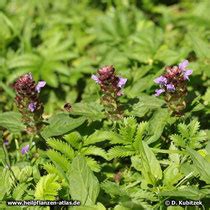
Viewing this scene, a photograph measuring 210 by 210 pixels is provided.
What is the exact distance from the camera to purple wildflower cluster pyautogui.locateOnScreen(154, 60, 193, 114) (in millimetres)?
3008

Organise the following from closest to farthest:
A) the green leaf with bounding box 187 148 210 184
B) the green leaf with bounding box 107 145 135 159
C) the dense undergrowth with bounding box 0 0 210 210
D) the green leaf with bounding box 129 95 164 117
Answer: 1. the green leaf with bounding box 187 148 210 184
2. the dense undergrowth with bounding box 0 0 210 210
3. the green leaf with bounding box 107 145 135 159
4. the green leaf with bounding box 129 95 164 117

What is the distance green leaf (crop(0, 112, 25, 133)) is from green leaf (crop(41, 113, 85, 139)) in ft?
0.63

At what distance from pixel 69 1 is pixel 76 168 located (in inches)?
128

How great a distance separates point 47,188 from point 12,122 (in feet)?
2.36

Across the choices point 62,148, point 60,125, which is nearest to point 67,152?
point 62,148

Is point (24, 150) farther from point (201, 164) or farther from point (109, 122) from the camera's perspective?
point (201, 164)

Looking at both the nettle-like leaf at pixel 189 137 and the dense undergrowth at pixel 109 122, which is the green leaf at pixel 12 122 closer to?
the dense undergrowth at pixel 109 122

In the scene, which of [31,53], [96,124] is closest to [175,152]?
[96,124]

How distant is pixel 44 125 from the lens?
3.31 metres

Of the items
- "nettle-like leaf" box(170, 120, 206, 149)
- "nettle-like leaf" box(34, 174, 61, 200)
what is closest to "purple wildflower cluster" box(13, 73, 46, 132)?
"nettle-like leaf" box(34, 174, 61, 200)

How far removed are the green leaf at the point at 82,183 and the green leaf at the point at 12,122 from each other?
65cm

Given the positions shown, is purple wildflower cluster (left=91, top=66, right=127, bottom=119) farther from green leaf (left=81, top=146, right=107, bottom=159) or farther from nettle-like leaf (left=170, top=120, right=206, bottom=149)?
nettle-like leaf (left=170, top=120, right=206, bottom=149)

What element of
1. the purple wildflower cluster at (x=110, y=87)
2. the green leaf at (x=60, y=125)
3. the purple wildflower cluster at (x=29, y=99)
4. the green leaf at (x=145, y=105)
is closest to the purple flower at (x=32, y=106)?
the purple wildflower cluster at (x=29, y=99)

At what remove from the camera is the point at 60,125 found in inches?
125
